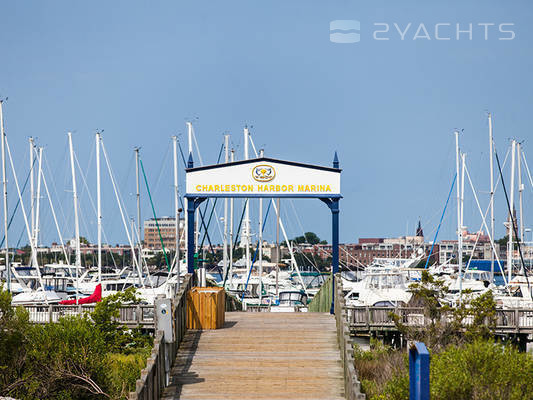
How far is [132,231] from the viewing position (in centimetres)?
6631

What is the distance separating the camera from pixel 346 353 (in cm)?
1892

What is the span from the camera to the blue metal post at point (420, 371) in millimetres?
14352

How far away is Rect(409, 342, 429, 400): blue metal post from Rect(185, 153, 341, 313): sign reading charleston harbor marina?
454 inches

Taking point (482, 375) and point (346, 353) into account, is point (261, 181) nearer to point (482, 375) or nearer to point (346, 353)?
point (346, 353)

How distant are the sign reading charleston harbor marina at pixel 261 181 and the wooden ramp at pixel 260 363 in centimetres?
379

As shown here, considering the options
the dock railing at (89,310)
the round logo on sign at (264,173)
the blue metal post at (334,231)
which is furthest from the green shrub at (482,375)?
the dock railing at (89,310)

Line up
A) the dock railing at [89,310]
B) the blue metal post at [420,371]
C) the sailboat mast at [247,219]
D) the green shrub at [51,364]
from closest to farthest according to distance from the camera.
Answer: the blue metal post at [420,371] → the green shrub at [51,364] → the dock railing at [89,310] → the sailboat mast at [247,219]

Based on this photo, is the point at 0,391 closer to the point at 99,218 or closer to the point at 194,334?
the point at 194,334

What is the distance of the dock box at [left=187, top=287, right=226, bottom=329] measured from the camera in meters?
23.6

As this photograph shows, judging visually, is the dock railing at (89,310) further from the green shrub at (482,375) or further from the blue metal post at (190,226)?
the green shrub at (482,375)

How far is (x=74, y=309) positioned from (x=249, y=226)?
25706mm

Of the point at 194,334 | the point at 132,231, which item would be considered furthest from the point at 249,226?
the point at 194,334

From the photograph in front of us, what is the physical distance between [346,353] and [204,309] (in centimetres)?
595

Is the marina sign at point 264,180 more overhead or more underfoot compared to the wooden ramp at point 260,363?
more overhead
